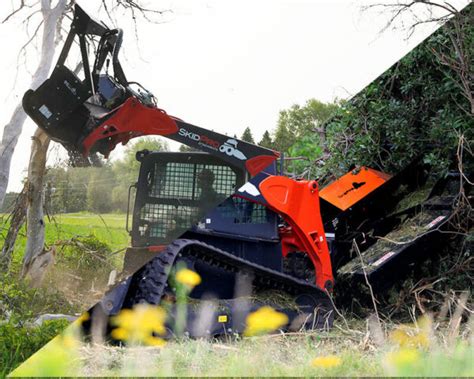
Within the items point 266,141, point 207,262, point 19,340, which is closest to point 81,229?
point 19,340

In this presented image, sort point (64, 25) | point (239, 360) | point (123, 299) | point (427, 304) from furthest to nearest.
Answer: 1. point (427, 304)
2. point (123, 299)
3. point (239, 360)
4. point (64, 25)

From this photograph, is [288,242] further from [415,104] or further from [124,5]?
[124,5]

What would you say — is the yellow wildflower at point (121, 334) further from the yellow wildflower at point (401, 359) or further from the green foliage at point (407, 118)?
the green foliage at point (407, 118)

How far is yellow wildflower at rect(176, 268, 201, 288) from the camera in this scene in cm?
325

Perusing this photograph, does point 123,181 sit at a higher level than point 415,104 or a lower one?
lower

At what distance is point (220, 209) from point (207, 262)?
0.41 m

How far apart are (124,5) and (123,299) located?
896 millimetres

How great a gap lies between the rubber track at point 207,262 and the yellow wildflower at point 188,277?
76 mm

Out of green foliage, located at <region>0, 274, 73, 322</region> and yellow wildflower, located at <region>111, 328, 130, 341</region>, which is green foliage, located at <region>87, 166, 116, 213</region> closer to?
green foliage, located at <region>0, 274, 73, 322</region>

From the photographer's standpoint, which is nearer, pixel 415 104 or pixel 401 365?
pixel 401 365

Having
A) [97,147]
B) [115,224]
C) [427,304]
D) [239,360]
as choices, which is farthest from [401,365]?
[427,304]

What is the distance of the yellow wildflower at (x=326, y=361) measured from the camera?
5.52ft

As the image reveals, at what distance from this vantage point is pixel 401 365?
1.58 metres

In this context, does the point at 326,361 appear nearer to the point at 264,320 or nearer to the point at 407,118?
the point at 264,320
